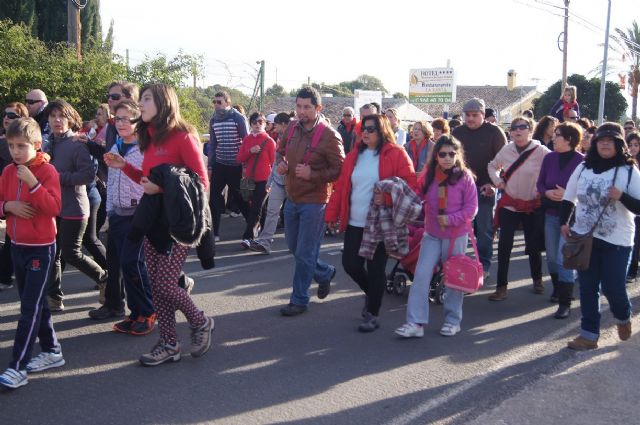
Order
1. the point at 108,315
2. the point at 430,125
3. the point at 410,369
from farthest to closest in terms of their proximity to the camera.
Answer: the point at 430,125, the point at 108,315, the point at 410,369

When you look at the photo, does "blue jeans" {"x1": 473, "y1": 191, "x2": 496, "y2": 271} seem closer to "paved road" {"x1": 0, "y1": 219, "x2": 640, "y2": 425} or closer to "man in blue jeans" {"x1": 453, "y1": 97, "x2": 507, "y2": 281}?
"man in blue jeans" {"x1": 453, "y1": 97, "x2": 507, "y2": 281}

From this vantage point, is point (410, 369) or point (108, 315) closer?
point (410, 369)

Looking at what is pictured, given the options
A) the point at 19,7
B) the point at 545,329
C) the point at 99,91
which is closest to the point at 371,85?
the point at 19,7

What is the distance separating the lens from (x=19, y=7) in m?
25.3

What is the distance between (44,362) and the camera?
16.3 ft

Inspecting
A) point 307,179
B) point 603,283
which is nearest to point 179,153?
point 307,179

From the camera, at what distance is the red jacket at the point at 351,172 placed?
6027mm

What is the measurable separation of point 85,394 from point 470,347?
3.08m

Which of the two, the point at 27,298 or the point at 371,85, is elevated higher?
the point at 371,85

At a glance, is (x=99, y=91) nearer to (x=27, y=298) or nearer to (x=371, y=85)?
(x=27, y=298)

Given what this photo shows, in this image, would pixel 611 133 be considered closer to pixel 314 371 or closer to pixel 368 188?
pixel 368 188

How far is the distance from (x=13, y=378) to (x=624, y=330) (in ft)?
15.6

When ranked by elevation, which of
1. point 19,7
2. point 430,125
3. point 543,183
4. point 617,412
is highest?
point 19,7

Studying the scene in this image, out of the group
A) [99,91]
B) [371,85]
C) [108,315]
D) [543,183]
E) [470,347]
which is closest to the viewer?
[470,347]
